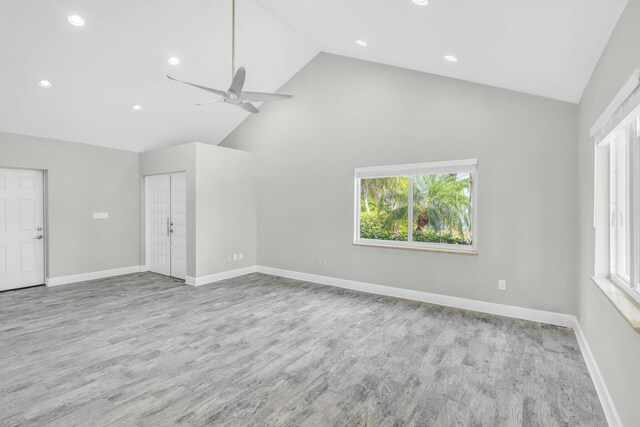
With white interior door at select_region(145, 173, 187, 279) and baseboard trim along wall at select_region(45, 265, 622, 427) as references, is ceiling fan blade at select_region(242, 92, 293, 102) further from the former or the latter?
baseboard trim along wall at select_region(45, 265, 622, 427)

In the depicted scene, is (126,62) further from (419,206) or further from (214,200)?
(419,206)

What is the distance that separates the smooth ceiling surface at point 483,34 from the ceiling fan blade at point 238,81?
1.20m

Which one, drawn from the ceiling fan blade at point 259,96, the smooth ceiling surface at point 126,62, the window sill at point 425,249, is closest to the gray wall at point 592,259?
the window sill at point 425,249

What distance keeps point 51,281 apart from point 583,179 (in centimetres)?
773

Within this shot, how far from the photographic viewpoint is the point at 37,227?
5.59m

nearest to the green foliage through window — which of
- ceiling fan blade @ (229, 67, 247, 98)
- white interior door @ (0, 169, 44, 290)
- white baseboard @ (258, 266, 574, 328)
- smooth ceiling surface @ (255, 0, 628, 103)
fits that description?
white baseboard @ (258, 266, 574, 328)

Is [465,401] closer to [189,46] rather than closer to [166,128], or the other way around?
[189,46]

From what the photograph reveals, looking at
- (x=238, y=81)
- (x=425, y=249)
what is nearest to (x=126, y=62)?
(x=238, y=81)

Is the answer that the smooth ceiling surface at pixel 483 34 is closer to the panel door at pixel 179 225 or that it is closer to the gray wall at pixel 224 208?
the gray wall at pixel 224 208

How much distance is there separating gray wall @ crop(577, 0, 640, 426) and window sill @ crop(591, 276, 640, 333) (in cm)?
8

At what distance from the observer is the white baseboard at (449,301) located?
3857 mm

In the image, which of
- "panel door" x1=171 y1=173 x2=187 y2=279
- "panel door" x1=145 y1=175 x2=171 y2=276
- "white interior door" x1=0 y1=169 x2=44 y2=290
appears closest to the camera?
"white interior door" x1=0 y1=169 x2=44 y2=290

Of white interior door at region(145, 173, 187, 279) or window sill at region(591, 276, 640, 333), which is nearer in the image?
window sill at region(591, 276, 640, 333)

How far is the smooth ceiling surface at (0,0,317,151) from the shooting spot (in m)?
3.77
